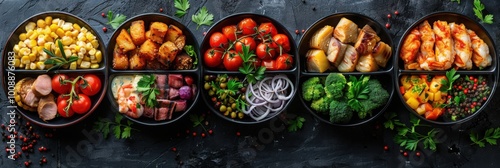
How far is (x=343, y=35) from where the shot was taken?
17.2ft

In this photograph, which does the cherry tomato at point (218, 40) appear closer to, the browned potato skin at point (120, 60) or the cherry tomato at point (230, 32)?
the cherry tomato at point (230, 32)

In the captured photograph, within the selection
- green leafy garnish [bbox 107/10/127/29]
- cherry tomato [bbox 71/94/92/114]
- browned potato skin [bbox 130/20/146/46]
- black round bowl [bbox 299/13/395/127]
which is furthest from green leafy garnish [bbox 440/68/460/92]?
cherry tomato [bbox 71/94/92/114]

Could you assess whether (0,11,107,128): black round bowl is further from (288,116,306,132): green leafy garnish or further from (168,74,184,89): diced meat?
(288,116,306,132): green leafy garnish

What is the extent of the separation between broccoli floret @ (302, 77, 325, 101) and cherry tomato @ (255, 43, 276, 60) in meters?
0.41

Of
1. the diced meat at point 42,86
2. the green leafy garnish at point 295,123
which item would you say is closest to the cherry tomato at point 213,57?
the green leafy garnish at point 295,123

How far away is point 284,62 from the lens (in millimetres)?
5211

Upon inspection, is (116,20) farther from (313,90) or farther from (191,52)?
(313,90)

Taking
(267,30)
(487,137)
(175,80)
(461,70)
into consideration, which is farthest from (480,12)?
(175,80)

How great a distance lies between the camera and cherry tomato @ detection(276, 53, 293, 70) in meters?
5.21

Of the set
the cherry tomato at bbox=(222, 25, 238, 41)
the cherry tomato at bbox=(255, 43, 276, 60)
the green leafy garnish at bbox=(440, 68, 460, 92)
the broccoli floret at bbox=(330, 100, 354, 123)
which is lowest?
the broccoli floret at bbox=(330, 100, 354, 123)

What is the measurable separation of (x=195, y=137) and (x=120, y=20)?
1.30 meters

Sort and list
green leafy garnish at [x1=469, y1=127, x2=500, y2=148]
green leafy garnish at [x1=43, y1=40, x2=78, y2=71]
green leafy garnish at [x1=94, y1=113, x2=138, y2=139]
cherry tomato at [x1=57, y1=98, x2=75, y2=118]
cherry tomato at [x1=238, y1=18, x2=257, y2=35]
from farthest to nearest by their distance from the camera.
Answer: green leafy garnish at [x1=469, y1=127, x2=500, y2=148] < green leafy garnish at [x1=94, y1=113, x2=138, y2=139] < cherry tomato at [x1=238, y1=18, x2=257, y2=35] < cherry tomato at [x1=57, y1=98, x2=75, y2=118] < green leafy garnish at [x1=43, y1=40, x2=78, y2=71]

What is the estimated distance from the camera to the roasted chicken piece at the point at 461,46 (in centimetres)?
525

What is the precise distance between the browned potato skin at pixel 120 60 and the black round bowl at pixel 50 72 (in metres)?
0.10
